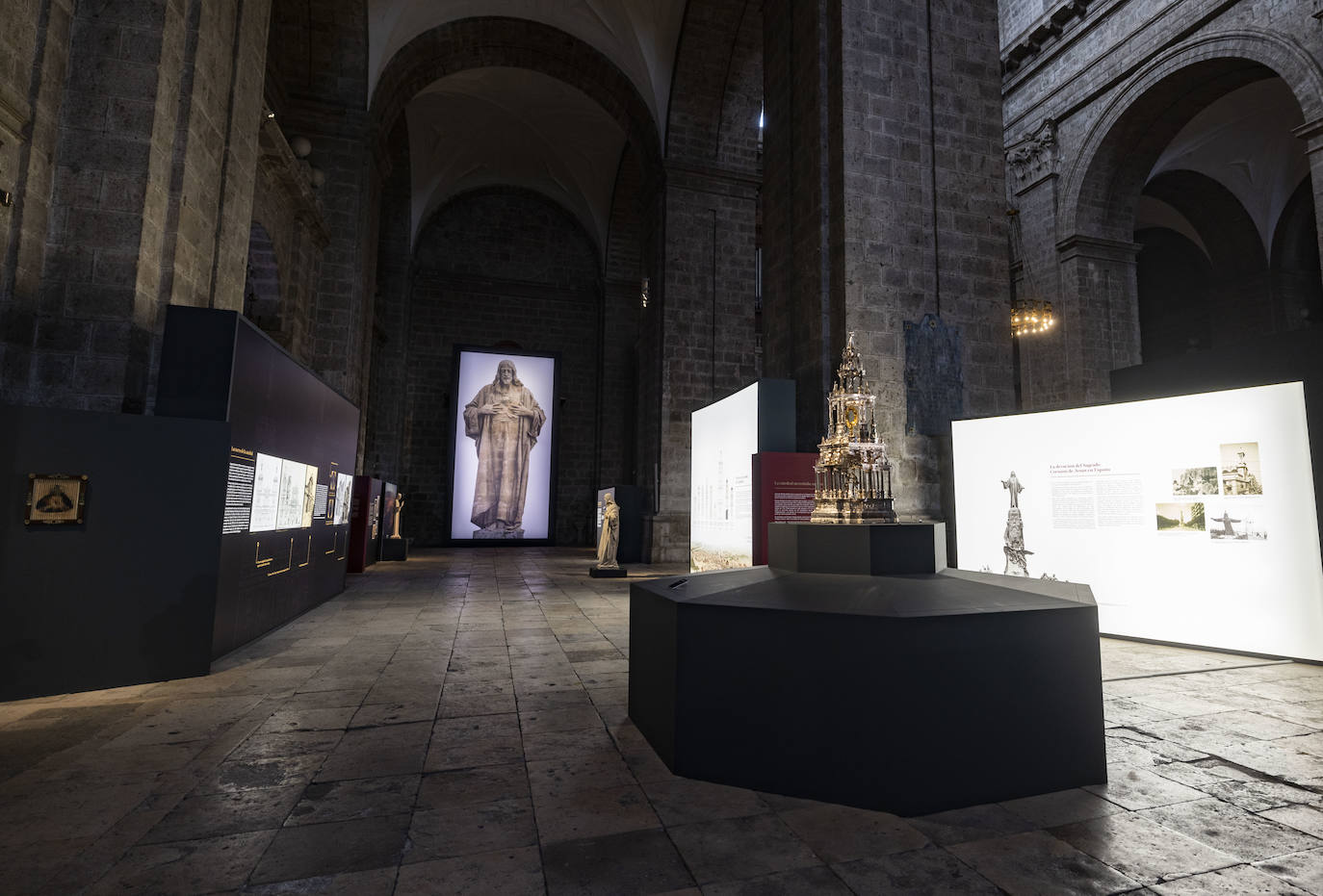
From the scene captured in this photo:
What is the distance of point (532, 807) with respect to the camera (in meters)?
2.34

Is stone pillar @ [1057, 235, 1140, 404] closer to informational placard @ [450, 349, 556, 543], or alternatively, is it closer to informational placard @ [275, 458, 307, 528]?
informational placard @ [450, 349, 556, 543]

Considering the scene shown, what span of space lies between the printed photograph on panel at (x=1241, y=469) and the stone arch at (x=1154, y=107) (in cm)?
718

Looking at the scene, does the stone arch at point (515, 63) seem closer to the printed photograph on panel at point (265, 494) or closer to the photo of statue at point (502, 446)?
the photo of statue at point (502, 446)

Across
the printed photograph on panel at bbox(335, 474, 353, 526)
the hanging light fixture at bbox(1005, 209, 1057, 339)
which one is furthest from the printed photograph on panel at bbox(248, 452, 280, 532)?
the hanging light fixture at bbox(1005, 209, 1057, 339)

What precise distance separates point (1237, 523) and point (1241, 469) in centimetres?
44

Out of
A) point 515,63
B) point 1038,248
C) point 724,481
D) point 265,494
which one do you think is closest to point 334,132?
point 515,63

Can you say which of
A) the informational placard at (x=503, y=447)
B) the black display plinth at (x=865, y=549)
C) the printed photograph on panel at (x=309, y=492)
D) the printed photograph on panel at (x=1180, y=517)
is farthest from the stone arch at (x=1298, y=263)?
the printed photograph on panel at (x=309, y=492)

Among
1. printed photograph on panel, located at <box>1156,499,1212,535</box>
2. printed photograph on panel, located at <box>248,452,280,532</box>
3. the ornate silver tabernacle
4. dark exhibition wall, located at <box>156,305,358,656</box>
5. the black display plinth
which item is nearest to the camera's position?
the black display plinth

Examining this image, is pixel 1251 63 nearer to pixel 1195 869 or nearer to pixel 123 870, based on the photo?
pixel 1195 869

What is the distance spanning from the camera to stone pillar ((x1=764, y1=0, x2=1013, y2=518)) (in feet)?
24.6

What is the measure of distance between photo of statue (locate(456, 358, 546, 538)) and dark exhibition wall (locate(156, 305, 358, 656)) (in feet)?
30.4

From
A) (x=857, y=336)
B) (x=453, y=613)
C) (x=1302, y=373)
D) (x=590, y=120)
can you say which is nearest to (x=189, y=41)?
(x=453, y=613)

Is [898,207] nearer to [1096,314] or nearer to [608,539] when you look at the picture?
[608,539]

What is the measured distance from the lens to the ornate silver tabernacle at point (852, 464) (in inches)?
147
